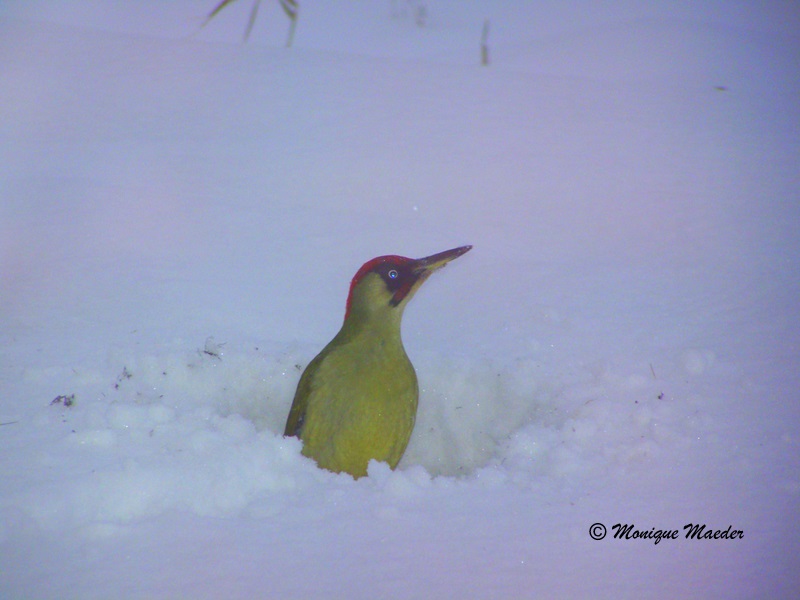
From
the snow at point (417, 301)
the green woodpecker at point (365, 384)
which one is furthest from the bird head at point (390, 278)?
the snow at point (417, 301)

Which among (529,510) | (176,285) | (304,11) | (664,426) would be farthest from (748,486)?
(304,11)

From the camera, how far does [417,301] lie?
3.16 metres

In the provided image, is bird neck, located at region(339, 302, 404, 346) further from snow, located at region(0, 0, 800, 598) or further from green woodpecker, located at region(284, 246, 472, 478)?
snow, located at region(0, 0, 800, 598)

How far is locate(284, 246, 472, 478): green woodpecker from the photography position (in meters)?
2.28

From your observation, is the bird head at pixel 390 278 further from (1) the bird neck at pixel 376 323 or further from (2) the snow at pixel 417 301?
(2) the snow at pixel 417 301

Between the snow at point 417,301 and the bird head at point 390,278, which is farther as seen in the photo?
the bird head at point 390,278

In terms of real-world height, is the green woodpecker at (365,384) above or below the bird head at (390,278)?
below

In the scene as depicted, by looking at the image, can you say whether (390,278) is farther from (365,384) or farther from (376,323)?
(365,384)

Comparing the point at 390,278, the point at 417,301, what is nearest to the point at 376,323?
the point at 390,278

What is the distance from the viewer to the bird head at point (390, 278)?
2.38 metres

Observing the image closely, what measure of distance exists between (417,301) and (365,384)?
93cm

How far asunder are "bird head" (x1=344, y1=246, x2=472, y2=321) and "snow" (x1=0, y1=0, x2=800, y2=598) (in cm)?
46

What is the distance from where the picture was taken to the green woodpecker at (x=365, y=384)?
2281mm

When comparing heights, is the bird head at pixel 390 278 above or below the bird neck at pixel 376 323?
above
